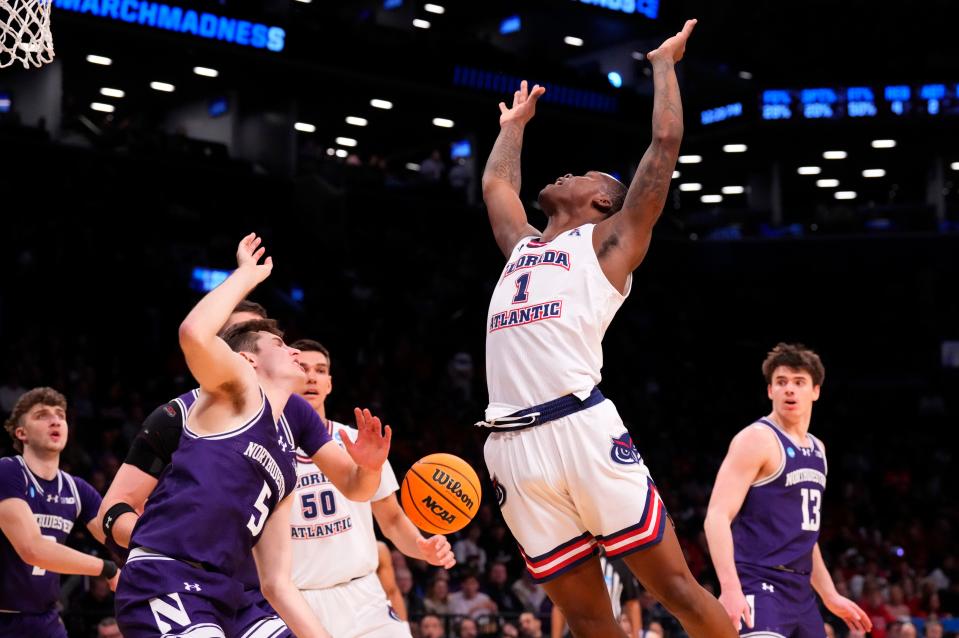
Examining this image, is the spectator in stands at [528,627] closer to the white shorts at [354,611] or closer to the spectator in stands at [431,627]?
the spectator in stands at [431,627]

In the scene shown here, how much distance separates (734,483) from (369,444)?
2.49 meters

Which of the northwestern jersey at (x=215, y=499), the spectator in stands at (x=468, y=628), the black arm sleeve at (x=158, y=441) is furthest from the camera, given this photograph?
the spectator in stands at (x=468, y=628)

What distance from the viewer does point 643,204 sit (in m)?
4.80

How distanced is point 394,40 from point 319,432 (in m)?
23.1

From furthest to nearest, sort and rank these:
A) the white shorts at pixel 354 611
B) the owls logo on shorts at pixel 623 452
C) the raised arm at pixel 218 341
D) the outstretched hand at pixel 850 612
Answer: the outstretched hand at pixel 850 612
the white shorts at pixel 354 611
the owls logo on shorts at pixel 623 452
the raised arm at pixel 218 341

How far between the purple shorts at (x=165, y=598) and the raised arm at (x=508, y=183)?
2011mm

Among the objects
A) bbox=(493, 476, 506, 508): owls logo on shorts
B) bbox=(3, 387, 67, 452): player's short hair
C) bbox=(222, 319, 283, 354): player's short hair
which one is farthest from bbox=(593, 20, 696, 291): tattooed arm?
bbox=(3, 387, 67, 452): player's short hair

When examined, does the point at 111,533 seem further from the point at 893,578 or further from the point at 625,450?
the point at 893,578

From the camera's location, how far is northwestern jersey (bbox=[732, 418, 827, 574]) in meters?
6.57

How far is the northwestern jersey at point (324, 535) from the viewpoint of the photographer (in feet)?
21.2

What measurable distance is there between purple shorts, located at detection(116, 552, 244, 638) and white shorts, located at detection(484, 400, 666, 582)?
4.04ft

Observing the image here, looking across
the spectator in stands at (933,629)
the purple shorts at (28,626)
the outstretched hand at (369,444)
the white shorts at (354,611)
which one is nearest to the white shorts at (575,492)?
the outstretched hand at (369,444)

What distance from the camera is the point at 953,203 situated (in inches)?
1281

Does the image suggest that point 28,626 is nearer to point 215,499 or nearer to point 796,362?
point 215,499
